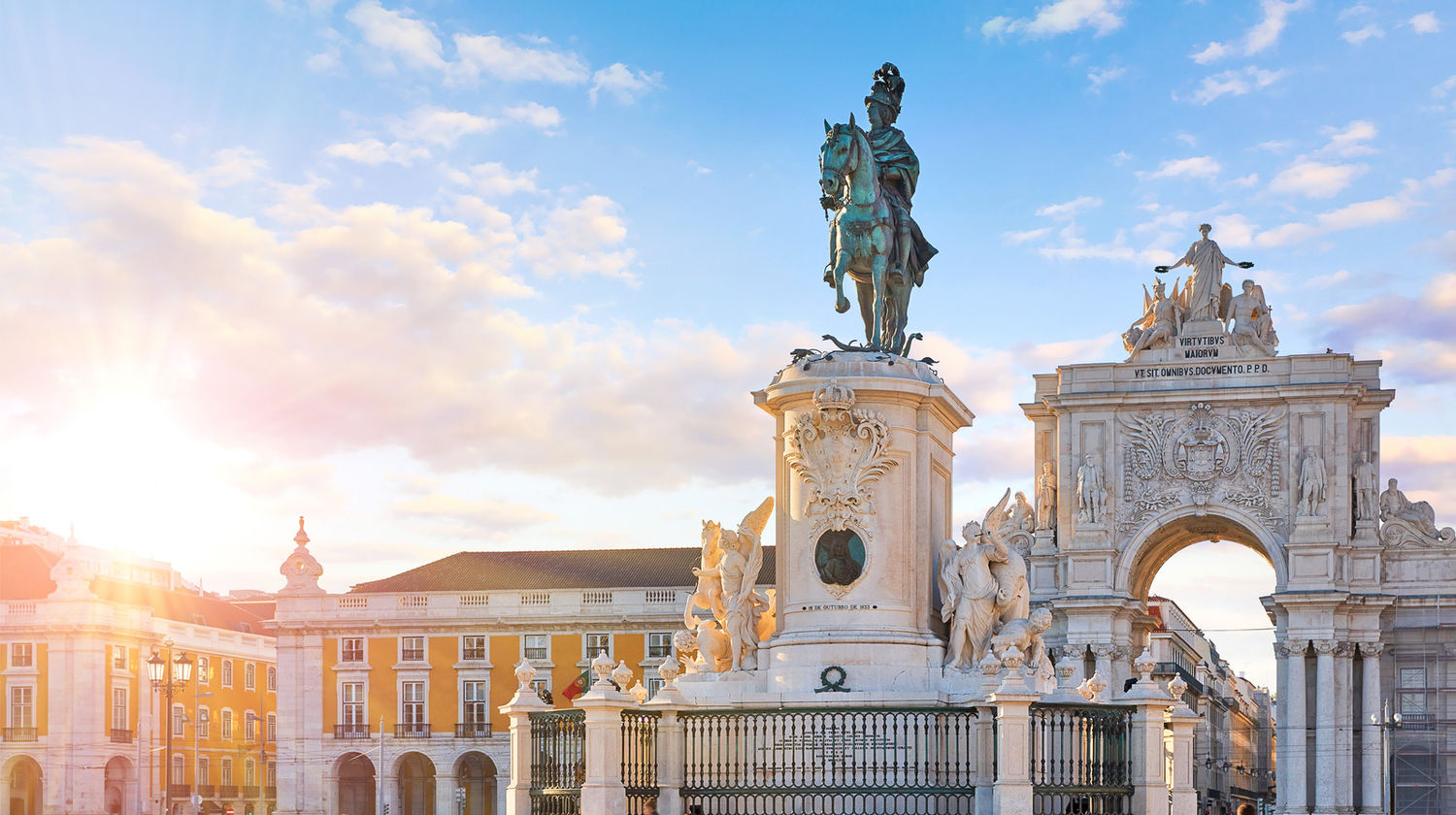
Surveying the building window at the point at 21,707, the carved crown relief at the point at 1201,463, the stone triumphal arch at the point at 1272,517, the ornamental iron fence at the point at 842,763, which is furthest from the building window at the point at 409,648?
the ornamental iron fence at the point at 842,763

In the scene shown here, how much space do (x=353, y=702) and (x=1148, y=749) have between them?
2348 inches

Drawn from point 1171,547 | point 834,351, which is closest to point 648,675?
point 1171,547

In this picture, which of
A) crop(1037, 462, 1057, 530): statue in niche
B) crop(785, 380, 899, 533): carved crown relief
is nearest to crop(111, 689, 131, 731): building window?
crop(1037, 462, 1057, 530): statue in niche

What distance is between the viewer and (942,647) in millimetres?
18547

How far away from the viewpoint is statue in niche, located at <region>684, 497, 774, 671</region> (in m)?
19.0

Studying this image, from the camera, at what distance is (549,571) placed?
7656 centimetres

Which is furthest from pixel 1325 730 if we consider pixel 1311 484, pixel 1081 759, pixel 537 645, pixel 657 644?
pixel 1081 759

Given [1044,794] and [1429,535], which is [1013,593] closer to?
[1044,794]

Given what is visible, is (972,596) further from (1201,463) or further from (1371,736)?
(1201,463)

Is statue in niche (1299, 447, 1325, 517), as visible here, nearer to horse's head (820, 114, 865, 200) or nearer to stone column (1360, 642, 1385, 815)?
stone column (1360, 642, 1385, 815)

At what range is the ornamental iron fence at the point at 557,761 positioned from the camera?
1767 cm

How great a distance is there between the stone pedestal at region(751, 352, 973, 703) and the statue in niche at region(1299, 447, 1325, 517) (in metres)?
49.6

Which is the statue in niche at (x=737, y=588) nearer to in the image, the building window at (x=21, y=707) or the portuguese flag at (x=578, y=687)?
the portuguese flag at (x=578, y=687)

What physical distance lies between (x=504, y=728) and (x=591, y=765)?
183ft
